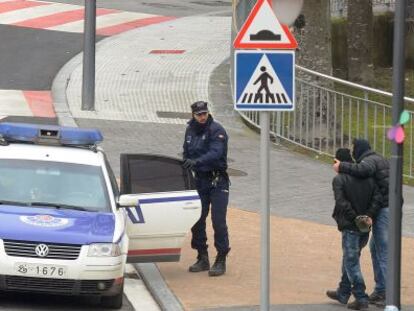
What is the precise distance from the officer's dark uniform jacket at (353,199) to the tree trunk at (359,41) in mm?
14130

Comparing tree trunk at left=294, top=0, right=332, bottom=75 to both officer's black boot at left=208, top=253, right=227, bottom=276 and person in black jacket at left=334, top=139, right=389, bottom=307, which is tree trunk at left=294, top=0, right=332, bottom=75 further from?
person in black jacket at left=334, top=139, right=389, bottom=307

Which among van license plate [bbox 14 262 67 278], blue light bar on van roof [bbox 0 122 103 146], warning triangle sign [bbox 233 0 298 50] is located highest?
warning triangle sign [bbox 233 0 298 50]

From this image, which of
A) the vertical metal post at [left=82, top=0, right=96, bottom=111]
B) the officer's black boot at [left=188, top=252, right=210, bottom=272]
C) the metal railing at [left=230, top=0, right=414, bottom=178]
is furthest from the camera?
the vertical metal post at [left=82, top=0, right=96, bottom=111]

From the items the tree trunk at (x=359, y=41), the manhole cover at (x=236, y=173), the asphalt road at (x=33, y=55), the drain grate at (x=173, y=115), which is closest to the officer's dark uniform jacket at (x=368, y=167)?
the manhole cover at (x=236, y=173)

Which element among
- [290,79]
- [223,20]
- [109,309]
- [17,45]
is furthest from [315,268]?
[223,20]

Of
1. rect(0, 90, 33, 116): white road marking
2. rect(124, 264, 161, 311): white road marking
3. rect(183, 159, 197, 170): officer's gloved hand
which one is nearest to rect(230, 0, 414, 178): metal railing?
rect(0, 90, 33, 116): white road marking

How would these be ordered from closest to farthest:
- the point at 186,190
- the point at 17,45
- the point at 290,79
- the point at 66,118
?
the point at 290,79 → the point at 186,190 → the point at 66,118 → the point at 17,45

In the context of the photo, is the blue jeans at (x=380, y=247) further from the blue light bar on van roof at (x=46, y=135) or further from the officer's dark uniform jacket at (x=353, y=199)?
the blue light bar on van roof at (x=46, y=135)

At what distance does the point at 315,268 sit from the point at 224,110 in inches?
399

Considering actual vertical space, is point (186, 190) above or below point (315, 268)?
above

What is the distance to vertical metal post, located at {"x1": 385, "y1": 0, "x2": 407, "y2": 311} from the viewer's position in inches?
397

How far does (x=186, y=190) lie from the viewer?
41.3ft

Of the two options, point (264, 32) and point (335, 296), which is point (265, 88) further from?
point (335, 296)

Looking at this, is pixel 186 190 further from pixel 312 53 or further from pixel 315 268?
pixel 312 53
